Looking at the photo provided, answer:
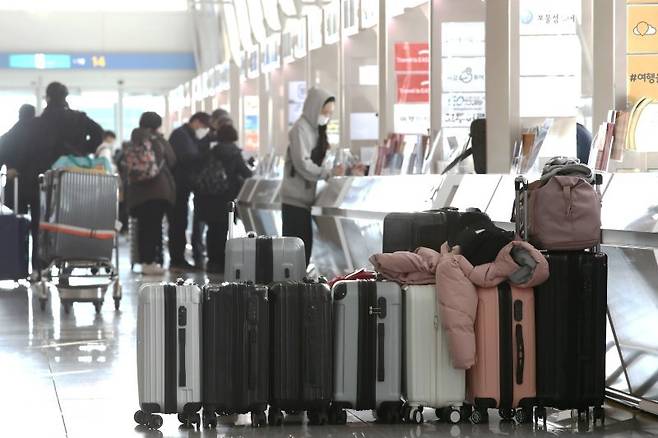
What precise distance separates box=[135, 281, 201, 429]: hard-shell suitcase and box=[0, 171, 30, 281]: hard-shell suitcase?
272 inches

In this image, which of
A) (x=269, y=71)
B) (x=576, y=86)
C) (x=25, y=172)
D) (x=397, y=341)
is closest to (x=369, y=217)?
(x=576, y=86)

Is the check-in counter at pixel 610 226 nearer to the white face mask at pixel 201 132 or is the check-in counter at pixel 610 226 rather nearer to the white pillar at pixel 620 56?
the white pillar at pixel 620 56

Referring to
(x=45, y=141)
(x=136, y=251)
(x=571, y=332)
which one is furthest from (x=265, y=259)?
(x=136, y=251)

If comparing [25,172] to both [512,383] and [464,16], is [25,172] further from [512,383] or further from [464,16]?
[512,383]

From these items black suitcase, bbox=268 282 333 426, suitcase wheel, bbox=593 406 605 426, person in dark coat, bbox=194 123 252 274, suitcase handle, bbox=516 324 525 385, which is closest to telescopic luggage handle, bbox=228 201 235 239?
black suitcase, bbox=268 282 333 426

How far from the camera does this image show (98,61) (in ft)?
127

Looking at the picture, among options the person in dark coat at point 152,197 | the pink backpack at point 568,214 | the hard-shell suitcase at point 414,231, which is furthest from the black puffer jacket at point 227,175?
the pink backpack at point 568,214

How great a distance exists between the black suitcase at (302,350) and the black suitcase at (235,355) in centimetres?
7

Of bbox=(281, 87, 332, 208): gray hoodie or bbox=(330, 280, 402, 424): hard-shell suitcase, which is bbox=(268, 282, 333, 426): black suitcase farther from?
bbox=(281, 87, 332, 208): gray hoodie

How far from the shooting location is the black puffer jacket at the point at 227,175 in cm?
1578

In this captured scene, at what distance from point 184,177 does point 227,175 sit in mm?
731

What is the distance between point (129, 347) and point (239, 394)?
2957 mm

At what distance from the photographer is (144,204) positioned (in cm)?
1500

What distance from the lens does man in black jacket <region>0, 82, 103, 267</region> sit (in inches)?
502
